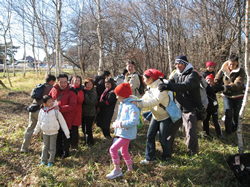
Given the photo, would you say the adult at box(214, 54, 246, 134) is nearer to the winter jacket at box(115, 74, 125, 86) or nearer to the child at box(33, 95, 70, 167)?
the winter jacket at box(115, 74, 125, 86)

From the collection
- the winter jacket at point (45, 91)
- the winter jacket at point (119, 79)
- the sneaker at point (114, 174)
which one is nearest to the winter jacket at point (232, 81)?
the winter jacket at point (119, 79)

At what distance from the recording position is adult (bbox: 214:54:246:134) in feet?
13.1

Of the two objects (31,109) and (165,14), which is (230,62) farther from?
(165,14)

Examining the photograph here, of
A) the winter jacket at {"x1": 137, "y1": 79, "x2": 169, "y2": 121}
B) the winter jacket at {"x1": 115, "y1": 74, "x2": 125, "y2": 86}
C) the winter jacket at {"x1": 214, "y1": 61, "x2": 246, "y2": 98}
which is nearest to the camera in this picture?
the winter jacket at {"x1": 137, "y1": 79, "x2": 169, "y2": 121}

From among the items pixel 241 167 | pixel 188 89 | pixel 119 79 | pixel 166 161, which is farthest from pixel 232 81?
pixel 119 79

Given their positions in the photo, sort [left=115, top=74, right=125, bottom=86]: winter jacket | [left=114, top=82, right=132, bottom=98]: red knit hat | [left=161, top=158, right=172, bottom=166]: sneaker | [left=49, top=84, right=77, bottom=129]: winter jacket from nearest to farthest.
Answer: [left=114, top=82, right=132, bottom=98]: red knit hat
[left=161, top=158, right=172, bottom=166]: sneaker
[left=49, top=84, right=77, bottom=129]: winter jacket
[left=115, top=74, right=125, bottom=86]: winter jacket

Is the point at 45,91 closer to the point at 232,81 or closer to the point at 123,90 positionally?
the point at 123,90

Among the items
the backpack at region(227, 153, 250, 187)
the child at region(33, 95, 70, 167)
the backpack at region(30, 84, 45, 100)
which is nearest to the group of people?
the child at region(33, 95, 70, 167)

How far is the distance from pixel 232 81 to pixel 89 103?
3.37 meters

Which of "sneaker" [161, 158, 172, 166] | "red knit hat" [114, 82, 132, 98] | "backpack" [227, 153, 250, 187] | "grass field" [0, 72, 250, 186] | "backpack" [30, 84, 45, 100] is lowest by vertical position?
"grass field" [0, 72, 250, 186]

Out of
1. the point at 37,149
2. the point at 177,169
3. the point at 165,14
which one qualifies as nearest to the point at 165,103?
the point at 177,169

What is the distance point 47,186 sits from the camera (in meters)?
2.79

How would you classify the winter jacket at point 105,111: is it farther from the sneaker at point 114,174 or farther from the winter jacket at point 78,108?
the sneaker at point 114,174

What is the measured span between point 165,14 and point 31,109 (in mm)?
7460
